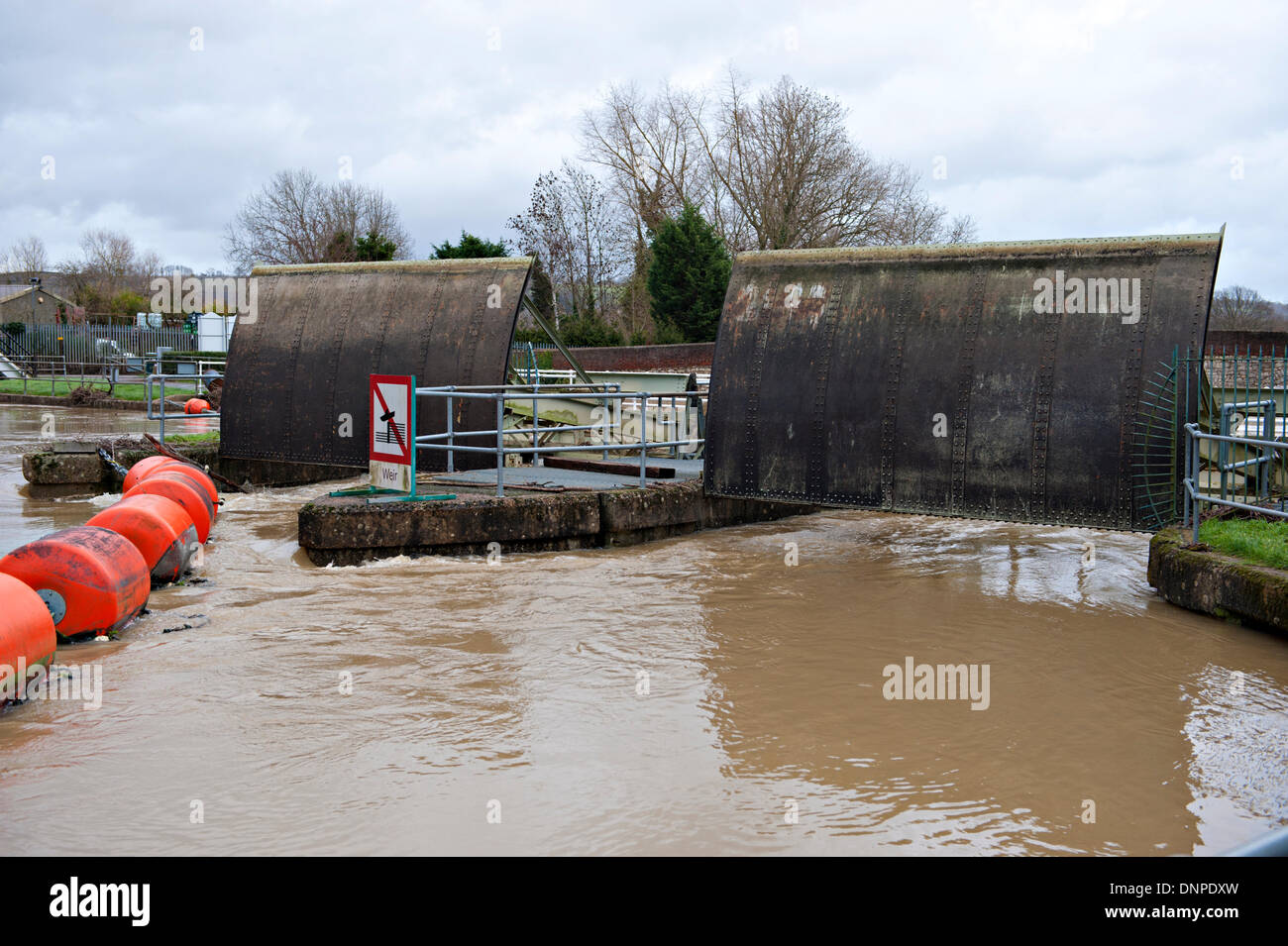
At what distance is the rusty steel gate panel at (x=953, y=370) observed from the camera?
10531 millimetres

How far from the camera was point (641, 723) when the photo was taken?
6543mm

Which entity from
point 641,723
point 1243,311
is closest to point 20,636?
point 641,723

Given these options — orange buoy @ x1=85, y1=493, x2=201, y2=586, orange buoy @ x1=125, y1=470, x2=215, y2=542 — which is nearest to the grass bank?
orange buoy @ x1=125, y1=470, x2=215, y2=542

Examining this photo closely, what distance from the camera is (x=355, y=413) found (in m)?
15.5

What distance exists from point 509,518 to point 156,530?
3.55m

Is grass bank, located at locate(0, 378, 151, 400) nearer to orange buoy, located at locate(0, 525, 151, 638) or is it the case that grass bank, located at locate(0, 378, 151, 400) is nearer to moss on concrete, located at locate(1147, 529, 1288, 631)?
orange buoy, located at locate(0, 525, 151, 638)

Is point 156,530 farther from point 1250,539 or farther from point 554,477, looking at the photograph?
point 1250,539

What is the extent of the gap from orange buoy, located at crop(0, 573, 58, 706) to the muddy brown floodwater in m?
0.27

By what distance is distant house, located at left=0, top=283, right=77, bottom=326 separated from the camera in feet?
251

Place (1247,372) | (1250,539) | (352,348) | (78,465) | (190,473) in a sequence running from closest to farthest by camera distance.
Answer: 1. (1247,372)
2. (1250,539)
3. (190,473)
4. (352,348)
5. (78,465)

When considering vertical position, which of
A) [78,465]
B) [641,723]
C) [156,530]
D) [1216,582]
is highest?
[78,465]

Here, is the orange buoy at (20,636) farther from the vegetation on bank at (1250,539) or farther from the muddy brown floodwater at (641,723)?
the vegetation on bank at (1250,539)

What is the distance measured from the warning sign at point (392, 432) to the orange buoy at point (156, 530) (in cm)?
200
